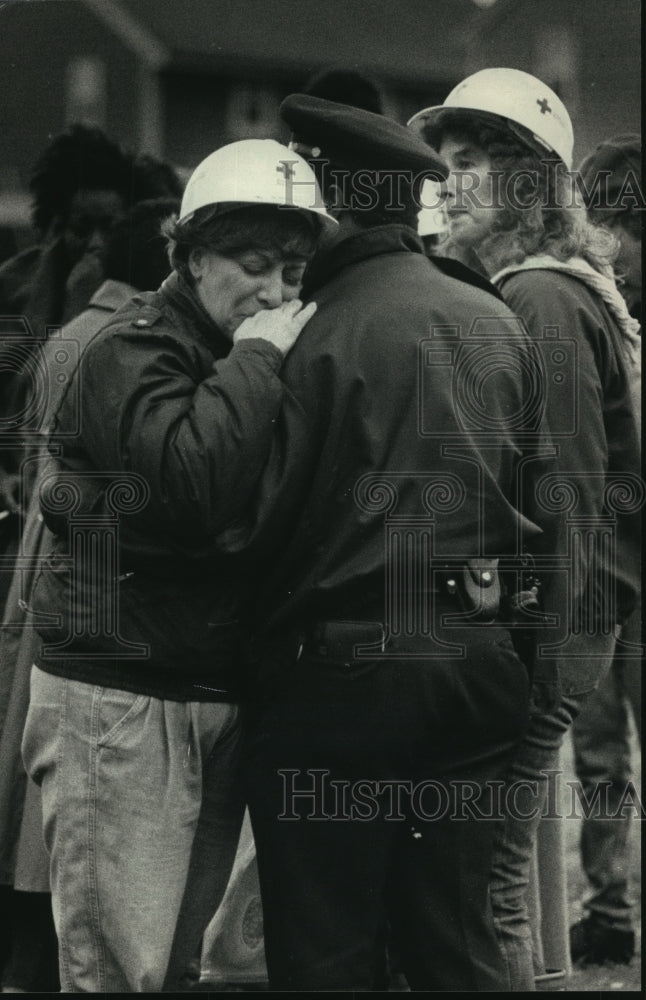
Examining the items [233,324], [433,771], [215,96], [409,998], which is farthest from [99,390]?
[409,998]

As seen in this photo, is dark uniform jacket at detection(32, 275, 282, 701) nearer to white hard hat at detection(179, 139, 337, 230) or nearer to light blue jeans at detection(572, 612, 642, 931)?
white hard hat at detection(179, 139, 337, 230)

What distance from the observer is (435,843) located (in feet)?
10.4

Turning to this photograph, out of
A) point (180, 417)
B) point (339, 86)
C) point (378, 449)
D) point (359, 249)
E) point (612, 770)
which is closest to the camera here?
point (180, 417)

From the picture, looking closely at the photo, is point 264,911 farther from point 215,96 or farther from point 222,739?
point 215,96

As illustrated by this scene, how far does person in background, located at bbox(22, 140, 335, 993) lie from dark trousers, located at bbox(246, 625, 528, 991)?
0.55 feet

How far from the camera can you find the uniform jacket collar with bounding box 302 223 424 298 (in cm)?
321

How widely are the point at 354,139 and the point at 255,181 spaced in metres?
0.25

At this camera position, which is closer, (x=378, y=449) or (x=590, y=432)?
(x=378, y=449)

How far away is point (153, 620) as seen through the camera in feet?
10.3

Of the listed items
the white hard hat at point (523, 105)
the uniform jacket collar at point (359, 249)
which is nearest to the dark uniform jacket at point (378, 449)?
the uniform jacket collar at point (359, 249)

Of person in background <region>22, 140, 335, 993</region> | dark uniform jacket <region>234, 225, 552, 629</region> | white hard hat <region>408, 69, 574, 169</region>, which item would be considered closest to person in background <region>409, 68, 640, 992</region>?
white hard hat <region>408, 69, 574, 169</region>

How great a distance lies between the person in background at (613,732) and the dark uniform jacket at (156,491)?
0.90m

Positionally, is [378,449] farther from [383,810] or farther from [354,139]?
[383,810]

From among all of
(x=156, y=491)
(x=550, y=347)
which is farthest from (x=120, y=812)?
(x=550, y=347)
